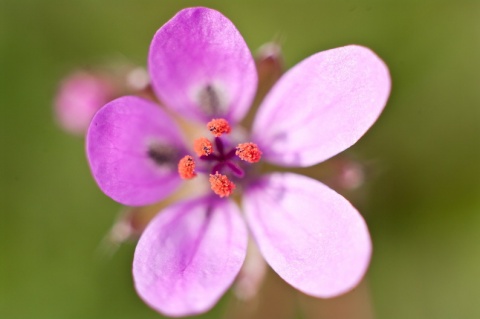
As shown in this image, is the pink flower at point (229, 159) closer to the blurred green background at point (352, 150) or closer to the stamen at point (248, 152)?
the stamen at point (248, 152)

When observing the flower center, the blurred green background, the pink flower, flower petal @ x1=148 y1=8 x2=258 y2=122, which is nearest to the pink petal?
the pink flower

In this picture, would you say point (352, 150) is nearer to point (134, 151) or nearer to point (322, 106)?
point (322, 106)

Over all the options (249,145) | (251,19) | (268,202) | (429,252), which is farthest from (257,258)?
A: (251,19)

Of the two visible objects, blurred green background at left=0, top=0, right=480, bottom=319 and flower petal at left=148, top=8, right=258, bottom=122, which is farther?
blurred green background at left=0, top=0, right=480, bottom=319

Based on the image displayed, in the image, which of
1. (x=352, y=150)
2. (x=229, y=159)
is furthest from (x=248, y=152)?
(x=352, y=150)

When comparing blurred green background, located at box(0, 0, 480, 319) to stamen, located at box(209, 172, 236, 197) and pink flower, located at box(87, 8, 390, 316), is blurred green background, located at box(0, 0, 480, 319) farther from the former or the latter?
stamen, located at box(209, 172, 236, 197)

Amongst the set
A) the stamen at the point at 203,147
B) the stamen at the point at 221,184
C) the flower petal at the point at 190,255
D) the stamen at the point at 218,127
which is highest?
the stamen at the point at 218,127

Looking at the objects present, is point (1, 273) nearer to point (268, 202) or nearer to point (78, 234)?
point (78, 234)

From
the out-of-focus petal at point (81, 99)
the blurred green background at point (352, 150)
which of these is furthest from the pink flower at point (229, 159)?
the blurred green background at point (352, 150)
